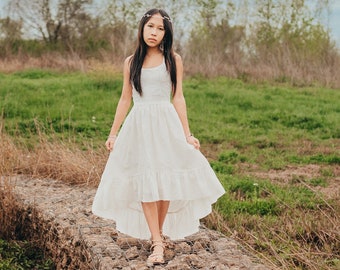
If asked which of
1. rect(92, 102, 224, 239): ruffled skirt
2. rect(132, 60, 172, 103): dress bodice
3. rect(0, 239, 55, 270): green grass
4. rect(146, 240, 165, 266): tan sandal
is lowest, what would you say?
rect(0, 239, 55, 270): green grass

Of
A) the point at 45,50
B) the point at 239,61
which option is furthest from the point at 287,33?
the point at 45,50

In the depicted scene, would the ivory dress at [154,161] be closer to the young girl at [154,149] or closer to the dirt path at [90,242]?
the young girl at [154,149]

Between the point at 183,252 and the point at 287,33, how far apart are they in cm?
1622

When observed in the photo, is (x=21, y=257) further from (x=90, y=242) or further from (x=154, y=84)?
(x=154, y=84)

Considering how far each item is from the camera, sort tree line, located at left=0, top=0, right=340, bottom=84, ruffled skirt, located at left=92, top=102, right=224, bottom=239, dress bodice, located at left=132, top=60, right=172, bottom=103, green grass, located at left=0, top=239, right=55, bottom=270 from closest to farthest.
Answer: ruffled skirt, located at left=92, top=102, right=224, bottom=239, dress bodice, located at left=132, top=60, right=172, bottom=103, green grass, located at left=0, top=239, right=55, bottom=270, tree line, located at left=0, top=0, right=340, bottom=84

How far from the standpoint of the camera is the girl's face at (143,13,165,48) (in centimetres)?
370

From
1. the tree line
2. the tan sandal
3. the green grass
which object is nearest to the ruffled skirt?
the tan sandal

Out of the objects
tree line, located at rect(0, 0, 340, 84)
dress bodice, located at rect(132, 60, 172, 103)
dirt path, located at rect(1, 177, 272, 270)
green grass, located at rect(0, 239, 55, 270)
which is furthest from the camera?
tree line, located at rect(0, 0, 340, 84)

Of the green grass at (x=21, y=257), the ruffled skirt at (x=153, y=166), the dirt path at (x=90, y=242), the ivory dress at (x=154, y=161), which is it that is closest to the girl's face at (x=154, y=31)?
the ivory dress at (x=154, y=161)

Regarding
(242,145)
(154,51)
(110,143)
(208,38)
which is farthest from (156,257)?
(208,38)

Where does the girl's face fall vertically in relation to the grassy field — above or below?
above

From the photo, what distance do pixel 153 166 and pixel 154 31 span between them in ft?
2.85

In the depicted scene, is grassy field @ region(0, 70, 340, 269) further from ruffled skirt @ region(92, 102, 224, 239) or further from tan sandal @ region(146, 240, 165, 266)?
tan sandal @ region(146, 240, 165, 266)

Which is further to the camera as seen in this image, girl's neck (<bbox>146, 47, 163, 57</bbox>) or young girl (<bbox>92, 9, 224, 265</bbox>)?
girl's neck (<bbox>146, 47, 163, 57</bbox>)
